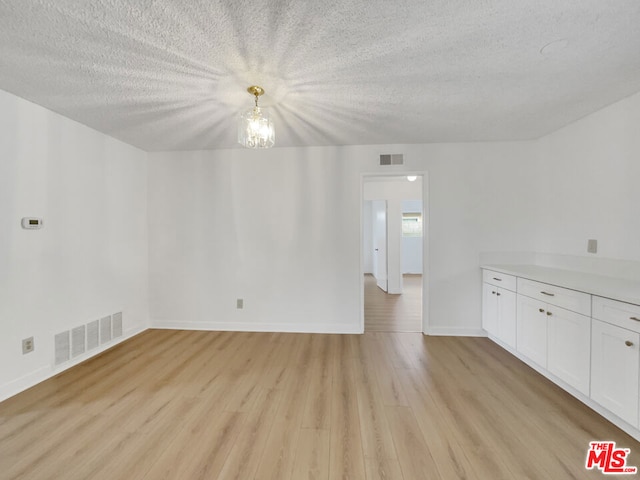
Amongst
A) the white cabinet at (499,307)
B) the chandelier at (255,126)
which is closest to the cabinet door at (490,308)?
the white cabinet at (499,307)

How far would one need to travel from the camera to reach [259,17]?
4.72 ft

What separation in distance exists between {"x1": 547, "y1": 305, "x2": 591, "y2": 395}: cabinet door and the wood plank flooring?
20cm

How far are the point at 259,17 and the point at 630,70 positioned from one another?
2632mm

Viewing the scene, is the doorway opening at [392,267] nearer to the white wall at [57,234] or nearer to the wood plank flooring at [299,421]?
the wood plank flooring at [299,421]

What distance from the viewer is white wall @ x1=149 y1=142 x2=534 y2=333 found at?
3.38 metres

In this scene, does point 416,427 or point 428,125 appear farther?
point 428,125

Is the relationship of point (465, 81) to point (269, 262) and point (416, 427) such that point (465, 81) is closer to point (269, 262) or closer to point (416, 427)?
point (416, 427)

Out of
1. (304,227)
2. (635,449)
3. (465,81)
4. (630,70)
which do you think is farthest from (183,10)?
(635,449)

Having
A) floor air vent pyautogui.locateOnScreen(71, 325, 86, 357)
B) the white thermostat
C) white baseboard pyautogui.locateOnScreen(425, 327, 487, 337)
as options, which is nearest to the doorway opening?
white baseboard pyautogui.locateOnScreen(425, 327, 487, 337)

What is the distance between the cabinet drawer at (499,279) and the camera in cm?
278

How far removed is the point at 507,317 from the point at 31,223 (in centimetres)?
475

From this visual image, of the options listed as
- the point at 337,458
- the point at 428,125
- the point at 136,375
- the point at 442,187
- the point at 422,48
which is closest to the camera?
the point at 337,458

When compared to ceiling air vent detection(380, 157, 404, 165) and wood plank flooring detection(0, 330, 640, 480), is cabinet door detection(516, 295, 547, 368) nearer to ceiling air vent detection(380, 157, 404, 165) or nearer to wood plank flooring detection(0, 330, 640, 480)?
wood plank flooring detection(0, 330, 640, 480)

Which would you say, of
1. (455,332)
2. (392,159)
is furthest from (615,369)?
(392,159)
